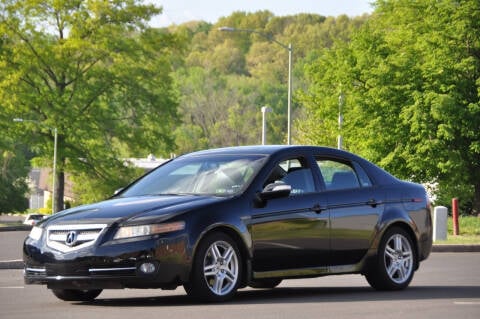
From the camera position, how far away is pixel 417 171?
46.3 meters

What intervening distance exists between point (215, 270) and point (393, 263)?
2714mm

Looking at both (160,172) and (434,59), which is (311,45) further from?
(160,172)

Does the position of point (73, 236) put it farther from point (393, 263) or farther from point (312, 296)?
point (393, 263)

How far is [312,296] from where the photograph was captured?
45.2 feet

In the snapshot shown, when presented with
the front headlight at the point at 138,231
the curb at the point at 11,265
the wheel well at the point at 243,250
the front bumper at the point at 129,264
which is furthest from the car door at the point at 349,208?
the curb at the point at 11,265

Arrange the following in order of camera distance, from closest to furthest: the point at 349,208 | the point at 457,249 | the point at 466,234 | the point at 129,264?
the point at 129,264
the point at 349,208
the point at 457,249
the point at 466,234

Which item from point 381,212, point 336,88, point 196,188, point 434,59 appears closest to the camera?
point 196,188

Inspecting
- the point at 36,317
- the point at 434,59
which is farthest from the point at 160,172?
the point at 434,59

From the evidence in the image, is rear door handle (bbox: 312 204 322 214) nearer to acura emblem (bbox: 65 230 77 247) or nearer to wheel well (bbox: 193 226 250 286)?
wheel well (bbox: 193 226 250 286)

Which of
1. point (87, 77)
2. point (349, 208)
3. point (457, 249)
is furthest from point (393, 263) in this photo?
point (87, 77)

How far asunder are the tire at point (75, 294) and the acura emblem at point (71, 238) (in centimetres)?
97

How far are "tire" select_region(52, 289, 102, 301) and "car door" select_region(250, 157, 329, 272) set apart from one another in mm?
1732

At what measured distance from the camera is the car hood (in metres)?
12.3

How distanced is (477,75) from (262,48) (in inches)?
5415
